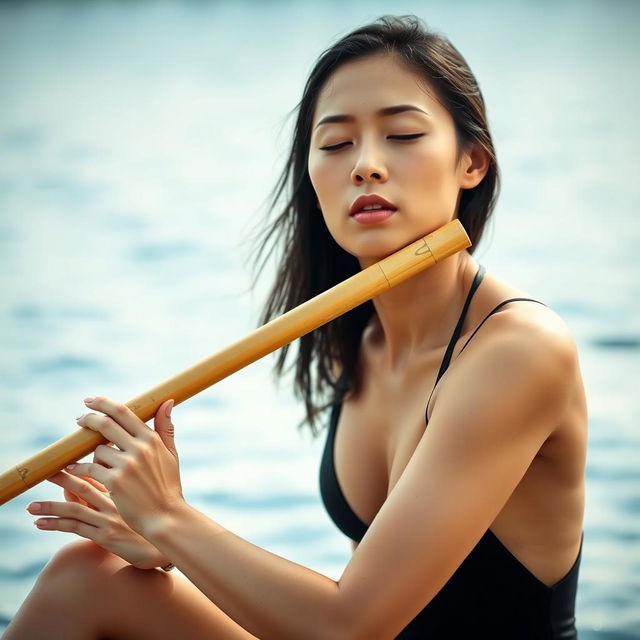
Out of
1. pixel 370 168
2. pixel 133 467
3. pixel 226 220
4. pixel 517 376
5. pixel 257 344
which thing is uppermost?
pixel 226 220

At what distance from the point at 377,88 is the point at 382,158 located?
156mm

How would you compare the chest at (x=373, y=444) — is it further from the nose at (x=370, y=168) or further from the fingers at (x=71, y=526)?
the fingers at (x=71, y=526)

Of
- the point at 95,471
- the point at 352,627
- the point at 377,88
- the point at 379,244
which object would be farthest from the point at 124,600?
the point at 377,88

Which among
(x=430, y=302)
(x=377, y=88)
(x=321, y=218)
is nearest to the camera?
(x=377, y=88)

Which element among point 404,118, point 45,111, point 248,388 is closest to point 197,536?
point 404,118

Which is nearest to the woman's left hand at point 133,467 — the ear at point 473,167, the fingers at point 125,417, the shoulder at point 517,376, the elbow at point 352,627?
the fingers at point 125,417

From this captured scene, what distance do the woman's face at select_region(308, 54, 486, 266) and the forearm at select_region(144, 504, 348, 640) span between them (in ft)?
2.02

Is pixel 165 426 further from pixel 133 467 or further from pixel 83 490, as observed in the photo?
pixel 83 490

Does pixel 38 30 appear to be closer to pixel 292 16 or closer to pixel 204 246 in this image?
pixel 292 16

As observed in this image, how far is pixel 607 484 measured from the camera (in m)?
4.14

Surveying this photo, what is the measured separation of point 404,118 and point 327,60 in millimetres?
247

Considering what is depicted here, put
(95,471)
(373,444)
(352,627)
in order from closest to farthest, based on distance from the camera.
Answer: (352,627) < (95,471) < (373,444)

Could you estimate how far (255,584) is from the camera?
74.9 inches

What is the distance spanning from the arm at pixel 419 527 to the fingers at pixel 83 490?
0.62 ft
